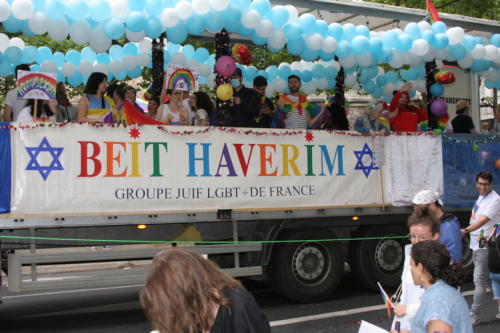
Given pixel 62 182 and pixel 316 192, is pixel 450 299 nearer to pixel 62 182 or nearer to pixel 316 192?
pixel 62 182

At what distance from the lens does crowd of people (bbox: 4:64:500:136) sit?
339 inches

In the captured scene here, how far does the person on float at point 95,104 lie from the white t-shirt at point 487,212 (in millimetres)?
4803

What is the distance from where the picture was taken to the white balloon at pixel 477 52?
1103 cm

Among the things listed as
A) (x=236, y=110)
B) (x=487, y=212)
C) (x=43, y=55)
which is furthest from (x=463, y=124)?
(x=43, y=55)

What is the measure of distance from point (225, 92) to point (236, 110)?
1.60 feet

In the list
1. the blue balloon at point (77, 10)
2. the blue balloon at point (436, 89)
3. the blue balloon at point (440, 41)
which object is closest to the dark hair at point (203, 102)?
the blue balloon at point (77, 10)

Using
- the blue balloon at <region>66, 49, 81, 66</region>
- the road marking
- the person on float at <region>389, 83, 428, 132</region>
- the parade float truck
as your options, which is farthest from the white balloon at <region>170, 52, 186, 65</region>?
the road marking

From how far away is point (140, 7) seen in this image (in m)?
8.54

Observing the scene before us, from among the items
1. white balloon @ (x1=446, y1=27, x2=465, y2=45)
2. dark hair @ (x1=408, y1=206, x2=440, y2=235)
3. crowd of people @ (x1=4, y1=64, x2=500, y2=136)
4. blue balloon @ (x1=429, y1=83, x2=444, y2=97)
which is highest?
white balloon @ (x1=446, y1=27, x2=465, y2=45)

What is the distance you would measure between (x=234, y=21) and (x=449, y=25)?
5004 mm

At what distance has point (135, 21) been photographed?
8.37 m

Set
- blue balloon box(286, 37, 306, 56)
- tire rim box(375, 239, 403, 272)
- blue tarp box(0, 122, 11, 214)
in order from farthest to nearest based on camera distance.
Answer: tire rim box(375, 239, 403, 272) → blue balloon box(286, 37, 306, 56) → blue tarp box(0, 122, 11, 214)

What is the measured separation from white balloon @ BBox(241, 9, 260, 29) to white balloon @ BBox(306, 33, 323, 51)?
1.02 meters

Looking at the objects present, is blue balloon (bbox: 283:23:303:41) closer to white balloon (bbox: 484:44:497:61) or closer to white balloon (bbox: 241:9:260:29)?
white balloon (bbox: 241:9:260:29)
